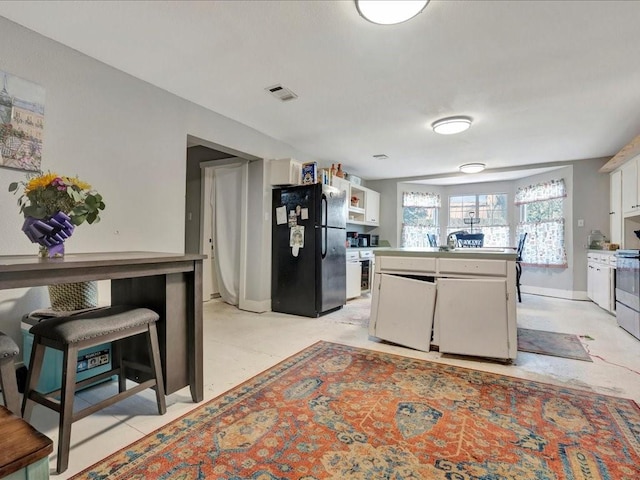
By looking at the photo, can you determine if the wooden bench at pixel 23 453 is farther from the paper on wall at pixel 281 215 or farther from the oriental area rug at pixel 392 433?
the paper on wall at pixel 281 215

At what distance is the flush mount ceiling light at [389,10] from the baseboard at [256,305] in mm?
3302

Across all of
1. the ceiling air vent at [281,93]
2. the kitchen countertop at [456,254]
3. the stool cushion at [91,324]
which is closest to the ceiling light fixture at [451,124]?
the kitchen countertop at [456,254]

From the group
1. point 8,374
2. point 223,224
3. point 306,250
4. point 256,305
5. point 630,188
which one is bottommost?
point 256,305

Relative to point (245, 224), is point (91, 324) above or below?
below

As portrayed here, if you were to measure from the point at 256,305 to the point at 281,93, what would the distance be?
2581 millimetres

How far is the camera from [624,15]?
6.34ft

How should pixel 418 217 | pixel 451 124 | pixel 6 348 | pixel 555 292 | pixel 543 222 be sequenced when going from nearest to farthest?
pixel 6 348 → pixel 451 124 → pixel 555 292 → pixel 543 222 → pixel 418 217

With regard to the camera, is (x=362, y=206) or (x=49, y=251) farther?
(x=362, y=206)

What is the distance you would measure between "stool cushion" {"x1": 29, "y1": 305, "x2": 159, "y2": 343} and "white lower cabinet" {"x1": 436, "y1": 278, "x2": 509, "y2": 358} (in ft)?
7.05

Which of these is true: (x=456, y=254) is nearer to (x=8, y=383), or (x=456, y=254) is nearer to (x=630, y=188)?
(x=8, y=383)

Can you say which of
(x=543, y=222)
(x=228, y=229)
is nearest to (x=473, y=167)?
(x=543, y=222)

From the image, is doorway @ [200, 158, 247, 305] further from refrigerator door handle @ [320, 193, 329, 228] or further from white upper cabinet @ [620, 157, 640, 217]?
white upper cabinet @ [620, 157, 640, 217]

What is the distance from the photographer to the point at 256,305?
416cm

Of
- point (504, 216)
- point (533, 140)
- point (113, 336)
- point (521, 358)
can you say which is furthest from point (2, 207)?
point (504, 216)
